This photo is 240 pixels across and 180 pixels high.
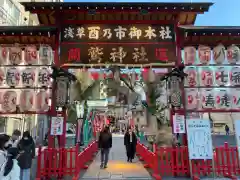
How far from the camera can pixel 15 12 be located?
27.9m

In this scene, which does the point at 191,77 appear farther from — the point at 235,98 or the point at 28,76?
the point at 28,76

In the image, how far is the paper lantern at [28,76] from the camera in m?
9.86

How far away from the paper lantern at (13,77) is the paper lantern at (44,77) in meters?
0.94

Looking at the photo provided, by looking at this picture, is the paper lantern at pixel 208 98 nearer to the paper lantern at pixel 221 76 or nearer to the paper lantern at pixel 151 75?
the paper lantern at pixel 221 76

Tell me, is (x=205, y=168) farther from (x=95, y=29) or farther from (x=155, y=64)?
(x=95, y=29)

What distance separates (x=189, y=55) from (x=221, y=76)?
1648 mm

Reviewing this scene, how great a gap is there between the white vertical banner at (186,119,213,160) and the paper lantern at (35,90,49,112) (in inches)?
231

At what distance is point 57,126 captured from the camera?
9453 millimetres

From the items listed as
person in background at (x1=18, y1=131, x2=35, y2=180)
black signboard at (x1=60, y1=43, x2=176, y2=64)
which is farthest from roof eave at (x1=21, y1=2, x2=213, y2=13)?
person in background at (x1=18, y1=131, x2=35, y2=180)

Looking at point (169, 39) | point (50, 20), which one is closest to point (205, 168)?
point (169, 39)

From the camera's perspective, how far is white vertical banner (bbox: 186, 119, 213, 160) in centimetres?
866

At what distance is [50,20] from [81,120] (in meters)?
12.2

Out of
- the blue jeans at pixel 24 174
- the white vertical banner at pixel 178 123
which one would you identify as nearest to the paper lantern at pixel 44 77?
the blue jeans at pixel 24 174

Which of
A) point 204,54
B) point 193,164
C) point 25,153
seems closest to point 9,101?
point 25,153
